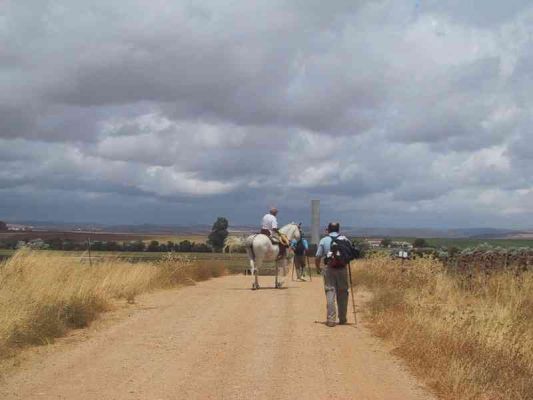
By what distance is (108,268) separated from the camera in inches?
831

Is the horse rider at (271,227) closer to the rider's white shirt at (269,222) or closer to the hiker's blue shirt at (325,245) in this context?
the rider's white shirt at (269,222)

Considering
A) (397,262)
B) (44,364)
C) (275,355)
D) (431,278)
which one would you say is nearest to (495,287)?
(431,278)

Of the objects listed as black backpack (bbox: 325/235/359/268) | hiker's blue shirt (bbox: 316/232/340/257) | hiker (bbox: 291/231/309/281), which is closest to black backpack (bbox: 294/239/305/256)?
hiker (bbox: 291/231/309/281)

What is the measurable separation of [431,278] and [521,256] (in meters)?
3.54

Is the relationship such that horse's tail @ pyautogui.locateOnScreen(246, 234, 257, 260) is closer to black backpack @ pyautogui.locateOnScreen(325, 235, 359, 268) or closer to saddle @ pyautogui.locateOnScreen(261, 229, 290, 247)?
saddle @ pyautogui.locateOnScreen(261, 229, 290, 247)

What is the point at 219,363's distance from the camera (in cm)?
1051

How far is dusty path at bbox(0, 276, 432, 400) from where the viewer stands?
29.2ft

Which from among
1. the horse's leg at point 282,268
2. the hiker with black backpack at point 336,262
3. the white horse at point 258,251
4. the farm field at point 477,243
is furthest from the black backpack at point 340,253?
the farm field at point 477,243

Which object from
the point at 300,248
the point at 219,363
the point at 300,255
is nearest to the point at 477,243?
the point at 300,255

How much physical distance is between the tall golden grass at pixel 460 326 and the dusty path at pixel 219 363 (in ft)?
1.50

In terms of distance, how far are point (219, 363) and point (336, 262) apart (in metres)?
5.10

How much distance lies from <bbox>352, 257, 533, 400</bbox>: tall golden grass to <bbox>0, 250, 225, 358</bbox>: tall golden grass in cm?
598

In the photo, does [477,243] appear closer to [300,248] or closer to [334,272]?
[300,248]

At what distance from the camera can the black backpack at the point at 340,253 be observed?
14984 millimetres
